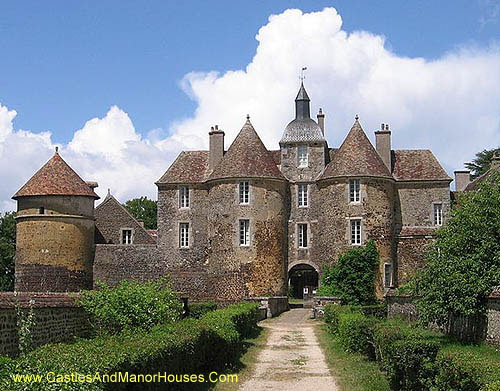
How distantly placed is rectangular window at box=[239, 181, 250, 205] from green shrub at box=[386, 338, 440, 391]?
85.9ft

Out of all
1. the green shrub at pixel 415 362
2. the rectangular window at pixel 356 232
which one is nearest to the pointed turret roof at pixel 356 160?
the rectangular window at pixel 356 232

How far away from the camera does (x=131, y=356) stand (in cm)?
970

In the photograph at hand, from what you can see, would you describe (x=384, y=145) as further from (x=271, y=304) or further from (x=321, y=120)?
(x=271, y=304)

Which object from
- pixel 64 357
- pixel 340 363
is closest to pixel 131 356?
pixel 64 357

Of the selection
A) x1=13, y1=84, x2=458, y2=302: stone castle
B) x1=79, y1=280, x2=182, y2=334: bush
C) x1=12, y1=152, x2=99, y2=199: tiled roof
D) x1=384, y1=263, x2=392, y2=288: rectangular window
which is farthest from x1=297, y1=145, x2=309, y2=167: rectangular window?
x1=79, y1=280, x2=182, y2=334: bush

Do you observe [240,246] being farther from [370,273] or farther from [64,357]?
[64,357]

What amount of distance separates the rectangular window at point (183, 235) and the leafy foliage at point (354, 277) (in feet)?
29.0

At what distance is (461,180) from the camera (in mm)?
46125

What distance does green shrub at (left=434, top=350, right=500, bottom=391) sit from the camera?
8922mm

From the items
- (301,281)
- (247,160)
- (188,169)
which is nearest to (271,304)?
(247,160)

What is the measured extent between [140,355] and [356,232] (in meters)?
29.5

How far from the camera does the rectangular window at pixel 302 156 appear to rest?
1647 inches

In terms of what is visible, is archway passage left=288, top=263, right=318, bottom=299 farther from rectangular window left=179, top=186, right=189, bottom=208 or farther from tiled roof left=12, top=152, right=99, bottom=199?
tiled roof left=12, top=152, right=99, bottom=199

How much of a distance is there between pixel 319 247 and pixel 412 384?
27459 millimetres
